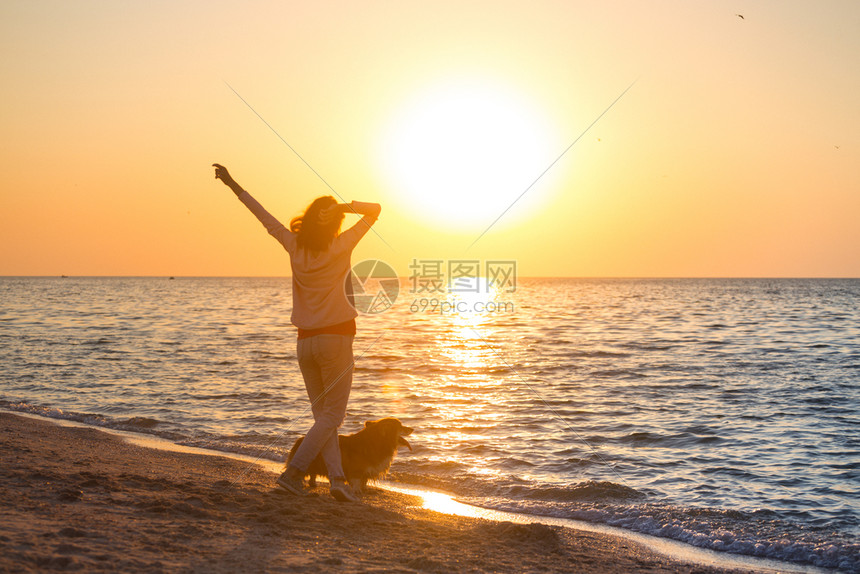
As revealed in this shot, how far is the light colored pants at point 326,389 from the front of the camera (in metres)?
5.47

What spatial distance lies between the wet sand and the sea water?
1.56m

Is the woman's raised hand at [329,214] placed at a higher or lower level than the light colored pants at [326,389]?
higher

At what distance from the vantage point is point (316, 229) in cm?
541

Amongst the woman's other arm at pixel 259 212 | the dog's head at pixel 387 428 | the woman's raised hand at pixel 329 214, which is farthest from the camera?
the dog's head at pixel 387 428

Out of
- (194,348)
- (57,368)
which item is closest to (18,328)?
(194,348)

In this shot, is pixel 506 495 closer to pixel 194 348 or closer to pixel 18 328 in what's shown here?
pixel 194 348

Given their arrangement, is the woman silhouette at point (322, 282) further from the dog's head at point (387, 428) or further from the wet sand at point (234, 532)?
the dog's head at point (387, 428)

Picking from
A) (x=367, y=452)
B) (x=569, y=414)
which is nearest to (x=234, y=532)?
(x=367, y=452)

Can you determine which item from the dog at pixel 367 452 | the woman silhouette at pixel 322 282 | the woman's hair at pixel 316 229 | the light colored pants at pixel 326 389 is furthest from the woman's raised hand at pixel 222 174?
the dog at pixel 367 452

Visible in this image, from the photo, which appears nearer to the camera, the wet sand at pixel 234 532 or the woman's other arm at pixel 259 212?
the wet sand at pixel 234 532

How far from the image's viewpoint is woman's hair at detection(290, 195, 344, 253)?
5.41m

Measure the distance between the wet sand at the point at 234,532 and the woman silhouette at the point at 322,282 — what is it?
42.0 inches

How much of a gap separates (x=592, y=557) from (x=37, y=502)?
3.95m

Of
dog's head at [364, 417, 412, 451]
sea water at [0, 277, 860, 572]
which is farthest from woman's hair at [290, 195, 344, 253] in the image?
sea water at [0, 277, 860, 572]
